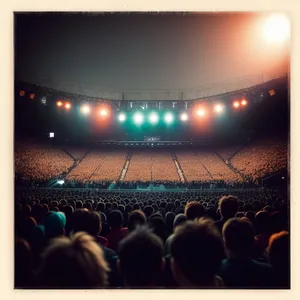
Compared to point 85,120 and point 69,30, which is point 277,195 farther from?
point 69,30

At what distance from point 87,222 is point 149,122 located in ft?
4.64

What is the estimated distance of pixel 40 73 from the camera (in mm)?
4594

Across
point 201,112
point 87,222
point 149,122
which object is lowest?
point 87,222

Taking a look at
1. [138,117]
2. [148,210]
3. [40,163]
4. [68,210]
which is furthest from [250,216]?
[40,163]

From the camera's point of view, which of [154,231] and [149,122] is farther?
[149,122]

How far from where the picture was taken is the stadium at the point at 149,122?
174 inches

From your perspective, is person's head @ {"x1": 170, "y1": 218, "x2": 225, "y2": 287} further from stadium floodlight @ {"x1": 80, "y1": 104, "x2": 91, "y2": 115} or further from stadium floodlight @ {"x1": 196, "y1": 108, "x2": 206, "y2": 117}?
stadium floodlight @ {"x1": 80, "y1": 104, "x2": 91, "y2": 115}

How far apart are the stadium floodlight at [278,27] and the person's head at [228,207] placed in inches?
72.8

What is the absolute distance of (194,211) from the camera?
4176mm

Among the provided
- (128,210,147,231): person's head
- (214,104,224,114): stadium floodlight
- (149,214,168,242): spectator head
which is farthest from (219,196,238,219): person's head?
(214,104,224,114): stadium floodlight

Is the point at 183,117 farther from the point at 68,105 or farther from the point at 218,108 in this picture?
the point at 68,105

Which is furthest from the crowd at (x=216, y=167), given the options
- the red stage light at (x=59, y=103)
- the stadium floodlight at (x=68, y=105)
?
the red stage light at (x=59, y=103)
